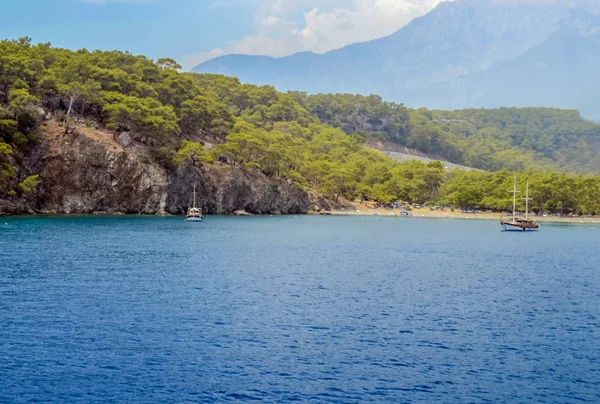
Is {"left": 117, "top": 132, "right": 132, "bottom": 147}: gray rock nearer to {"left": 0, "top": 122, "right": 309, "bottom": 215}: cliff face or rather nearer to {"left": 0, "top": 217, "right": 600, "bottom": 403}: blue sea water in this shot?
{"left": 0, "top": 122, "right": 309, "bottom": 215}: cliff face

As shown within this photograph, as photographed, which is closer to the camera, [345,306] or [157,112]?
[345,306]

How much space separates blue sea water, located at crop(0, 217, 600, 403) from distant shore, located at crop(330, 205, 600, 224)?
101649 millimetres

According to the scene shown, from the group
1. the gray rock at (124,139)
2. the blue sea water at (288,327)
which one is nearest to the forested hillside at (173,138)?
the gray rock at (124,139)

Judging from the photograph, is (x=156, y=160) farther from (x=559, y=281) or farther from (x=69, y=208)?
(x=559, y=281)

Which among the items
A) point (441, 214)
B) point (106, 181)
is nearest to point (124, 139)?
point (106, 181)

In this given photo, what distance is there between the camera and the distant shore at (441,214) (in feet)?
529

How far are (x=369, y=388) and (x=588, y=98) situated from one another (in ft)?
187

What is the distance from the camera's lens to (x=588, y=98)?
226ft

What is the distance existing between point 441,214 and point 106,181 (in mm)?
93654

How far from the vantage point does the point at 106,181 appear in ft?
366

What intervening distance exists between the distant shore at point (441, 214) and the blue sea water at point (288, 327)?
101649 millimetres

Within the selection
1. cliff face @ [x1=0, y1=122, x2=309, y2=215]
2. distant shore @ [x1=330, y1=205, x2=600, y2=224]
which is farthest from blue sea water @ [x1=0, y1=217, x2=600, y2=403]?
distant shore @ [x1=330, y1=205, x2=600, y2=224]

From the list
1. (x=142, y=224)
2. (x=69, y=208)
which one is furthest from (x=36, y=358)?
(x=69, y=208)

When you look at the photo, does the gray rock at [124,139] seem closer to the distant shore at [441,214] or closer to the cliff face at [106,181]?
the cliff face at [106,181]
